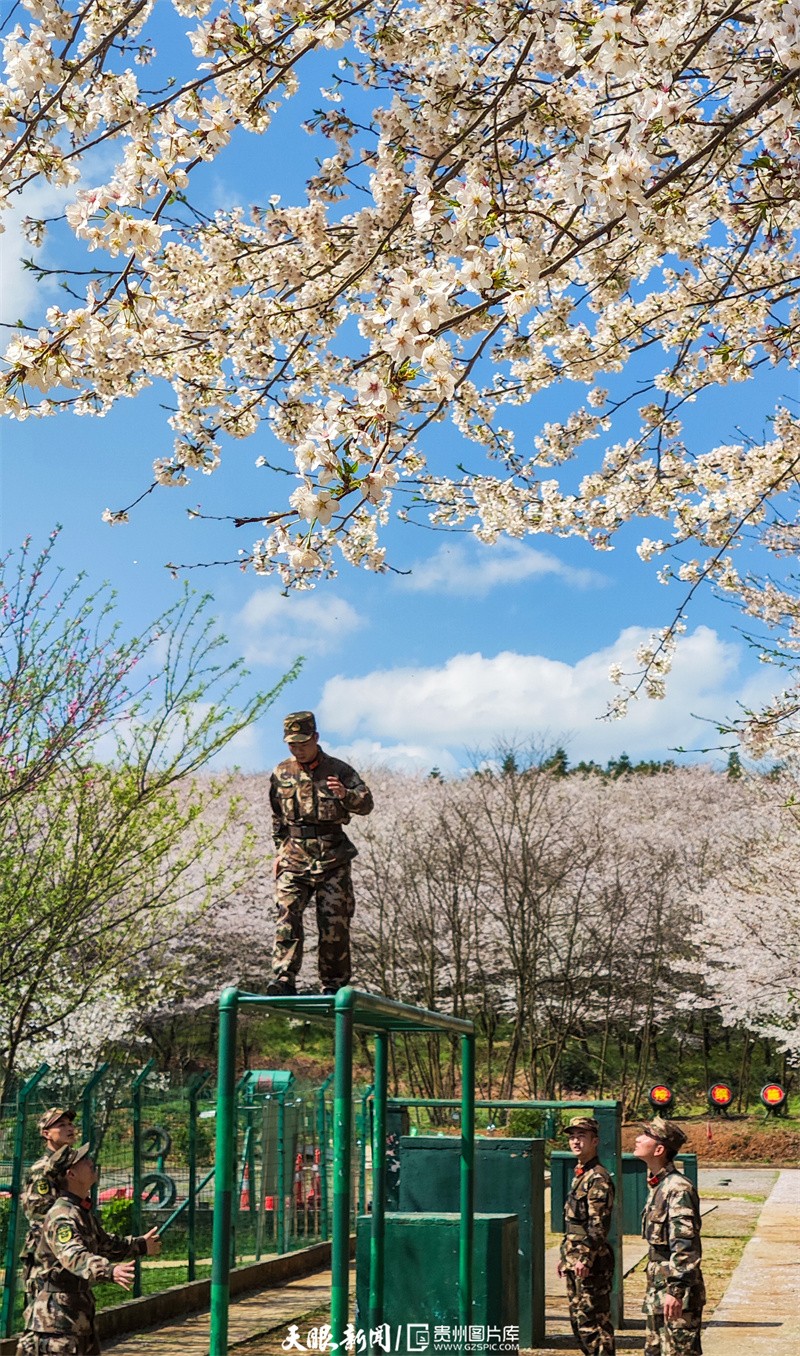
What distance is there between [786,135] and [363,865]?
26.8m

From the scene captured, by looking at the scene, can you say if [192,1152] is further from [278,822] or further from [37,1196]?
[278,822]

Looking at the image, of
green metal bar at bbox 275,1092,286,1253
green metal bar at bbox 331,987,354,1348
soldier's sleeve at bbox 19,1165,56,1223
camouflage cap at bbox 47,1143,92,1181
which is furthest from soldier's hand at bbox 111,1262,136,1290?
green metal bar at bbox 275,1092,286,1253

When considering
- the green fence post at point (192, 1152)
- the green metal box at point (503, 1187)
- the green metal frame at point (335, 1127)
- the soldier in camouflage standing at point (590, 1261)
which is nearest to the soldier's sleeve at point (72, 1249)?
the green metal frame at point (335, 1127)

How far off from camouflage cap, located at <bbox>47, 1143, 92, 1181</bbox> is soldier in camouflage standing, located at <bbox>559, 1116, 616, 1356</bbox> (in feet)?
9.17

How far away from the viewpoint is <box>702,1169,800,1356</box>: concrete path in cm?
Result: 923

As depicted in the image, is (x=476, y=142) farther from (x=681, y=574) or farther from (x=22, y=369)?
(x=681, y=574)

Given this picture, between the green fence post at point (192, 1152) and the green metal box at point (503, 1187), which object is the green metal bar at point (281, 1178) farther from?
the green metal box at point (503, 1187)

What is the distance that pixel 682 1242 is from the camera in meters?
6.25

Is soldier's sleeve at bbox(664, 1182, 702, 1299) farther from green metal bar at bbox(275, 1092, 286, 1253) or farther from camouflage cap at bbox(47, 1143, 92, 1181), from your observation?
green metal bar at bbox(275, 1092, 286, 1253)

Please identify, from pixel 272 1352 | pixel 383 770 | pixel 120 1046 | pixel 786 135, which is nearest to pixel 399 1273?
pixel 272 1352

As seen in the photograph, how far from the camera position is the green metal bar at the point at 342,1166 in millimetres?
4879

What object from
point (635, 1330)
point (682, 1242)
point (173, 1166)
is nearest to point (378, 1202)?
point (682, 1242)

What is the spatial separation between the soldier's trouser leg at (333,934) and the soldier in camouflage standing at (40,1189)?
4.85ft

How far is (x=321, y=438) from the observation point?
436cm
